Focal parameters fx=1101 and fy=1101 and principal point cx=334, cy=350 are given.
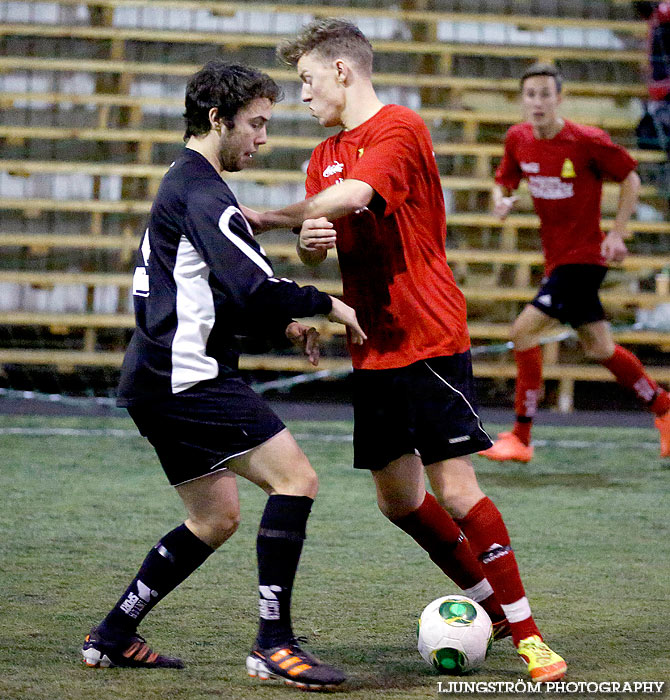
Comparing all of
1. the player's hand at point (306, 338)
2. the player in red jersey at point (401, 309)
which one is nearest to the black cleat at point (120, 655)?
the player in red jersey at point (401, 309)

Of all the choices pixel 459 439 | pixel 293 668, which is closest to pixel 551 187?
pixel 459 439

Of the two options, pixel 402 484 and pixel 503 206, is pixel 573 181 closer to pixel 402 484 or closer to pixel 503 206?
pixel 503 206

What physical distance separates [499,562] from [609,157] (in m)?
3.67

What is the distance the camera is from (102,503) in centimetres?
484

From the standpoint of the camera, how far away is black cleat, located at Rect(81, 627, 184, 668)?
2693mm

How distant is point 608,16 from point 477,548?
902 cm

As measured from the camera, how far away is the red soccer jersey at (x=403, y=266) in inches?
111

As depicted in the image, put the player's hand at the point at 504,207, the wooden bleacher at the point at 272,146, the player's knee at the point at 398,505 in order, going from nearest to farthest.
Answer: the player's knee at the point at 398,505 → the player's hand at the point at 504,207 → the wooden bleacher at the point at 272,146

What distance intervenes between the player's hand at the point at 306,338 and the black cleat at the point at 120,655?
0.82 meters

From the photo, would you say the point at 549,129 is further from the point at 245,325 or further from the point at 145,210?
the point at 145,210

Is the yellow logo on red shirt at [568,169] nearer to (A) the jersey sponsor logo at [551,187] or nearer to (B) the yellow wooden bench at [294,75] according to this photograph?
(A) the jersey sponsor logo at [551,187]

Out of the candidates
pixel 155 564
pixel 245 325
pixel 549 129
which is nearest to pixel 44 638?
pixel 155 564

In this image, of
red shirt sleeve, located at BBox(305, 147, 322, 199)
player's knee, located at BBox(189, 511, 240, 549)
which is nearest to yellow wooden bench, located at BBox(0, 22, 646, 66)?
red shirt sleeve, located at BBox(305, 147, 322, 199)

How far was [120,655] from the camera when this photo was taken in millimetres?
2695
